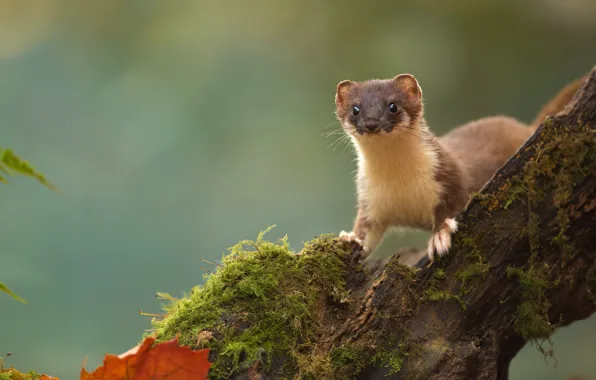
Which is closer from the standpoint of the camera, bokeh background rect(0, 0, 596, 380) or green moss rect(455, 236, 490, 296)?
green moss rect(455, 236, 490, 296)

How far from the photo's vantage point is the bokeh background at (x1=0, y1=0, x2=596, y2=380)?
4160 millimetres

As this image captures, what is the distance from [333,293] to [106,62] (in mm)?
3187

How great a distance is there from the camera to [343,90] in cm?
280

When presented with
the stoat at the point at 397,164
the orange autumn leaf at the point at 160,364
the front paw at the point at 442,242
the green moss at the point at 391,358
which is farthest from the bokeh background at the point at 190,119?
the orange autumn leaf at the point at 160,364

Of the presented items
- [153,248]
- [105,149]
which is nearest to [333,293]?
[153,248]

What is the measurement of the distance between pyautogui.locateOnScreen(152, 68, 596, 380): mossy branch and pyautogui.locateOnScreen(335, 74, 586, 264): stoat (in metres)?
0.59

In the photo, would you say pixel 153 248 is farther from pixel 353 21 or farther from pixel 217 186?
pixel 353 21

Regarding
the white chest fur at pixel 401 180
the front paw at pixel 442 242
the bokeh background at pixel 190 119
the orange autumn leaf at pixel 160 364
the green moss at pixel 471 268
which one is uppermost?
the bokeh background at pixel 190 119

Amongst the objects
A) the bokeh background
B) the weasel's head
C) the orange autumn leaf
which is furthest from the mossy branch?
the bokeh background

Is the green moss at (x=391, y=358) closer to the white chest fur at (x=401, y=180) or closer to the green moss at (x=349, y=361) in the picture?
the green moss at (x=349, y=361)

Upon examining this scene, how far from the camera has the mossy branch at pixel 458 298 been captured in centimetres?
180

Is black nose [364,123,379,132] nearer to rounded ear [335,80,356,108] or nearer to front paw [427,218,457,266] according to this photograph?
rounded ear [335,80,356,108]

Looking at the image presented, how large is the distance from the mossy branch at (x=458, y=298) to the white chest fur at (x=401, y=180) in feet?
2.20

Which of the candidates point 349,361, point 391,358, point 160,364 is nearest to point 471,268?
point 391,358
